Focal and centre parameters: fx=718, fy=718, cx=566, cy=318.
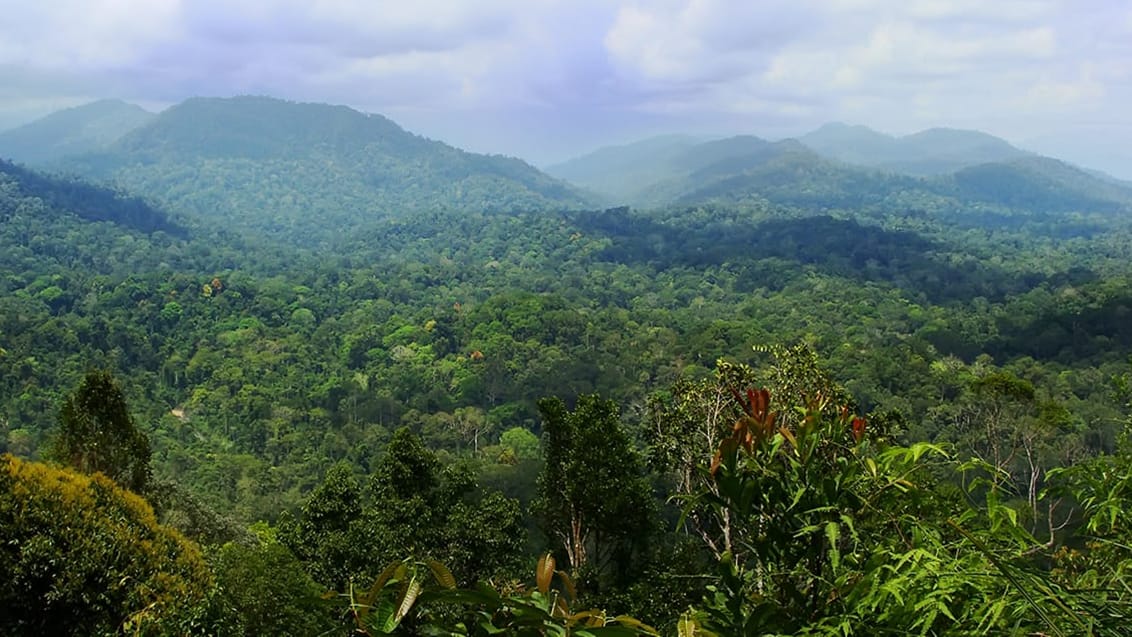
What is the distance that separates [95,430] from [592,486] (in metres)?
5.97

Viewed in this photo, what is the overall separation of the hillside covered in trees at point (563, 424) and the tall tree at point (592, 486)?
0.12 ft

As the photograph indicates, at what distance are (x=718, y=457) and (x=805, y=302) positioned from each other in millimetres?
61614

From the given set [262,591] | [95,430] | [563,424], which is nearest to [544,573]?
[262,591]

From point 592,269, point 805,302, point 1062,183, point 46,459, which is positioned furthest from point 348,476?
point 1062,183

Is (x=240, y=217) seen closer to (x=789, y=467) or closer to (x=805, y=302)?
(x=805, y=302)

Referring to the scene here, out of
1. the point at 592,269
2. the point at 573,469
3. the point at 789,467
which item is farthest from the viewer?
the point at 592,269

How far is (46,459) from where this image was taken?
9.16m

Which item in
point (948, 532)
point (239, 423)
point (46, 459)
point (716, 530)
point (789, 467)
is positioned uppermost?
point (789, 467)

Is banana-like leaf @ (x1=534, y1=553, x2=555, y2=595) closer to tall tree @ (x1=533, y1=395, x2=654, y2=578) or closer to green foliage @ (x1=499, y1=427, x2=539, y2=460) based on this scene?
tall tree @ (x1=533, y1=395, x2=654, y2=578)

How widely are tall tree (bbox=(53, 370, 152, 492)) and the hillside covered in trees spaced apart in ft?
0.17

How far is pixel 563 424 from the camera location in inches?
328

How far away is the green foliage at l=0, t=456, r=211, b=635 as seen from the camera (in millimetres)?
5734

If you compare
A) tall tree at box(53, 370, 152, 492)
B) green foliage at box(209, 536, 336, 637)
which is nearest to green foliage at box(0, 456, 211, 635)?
green foliage at box(209, 536, 336, 637)

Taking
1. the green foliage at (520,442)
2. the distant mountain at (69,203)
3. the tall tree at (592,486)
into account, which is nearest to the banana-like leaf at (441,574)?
the tall tree at (592,486)
